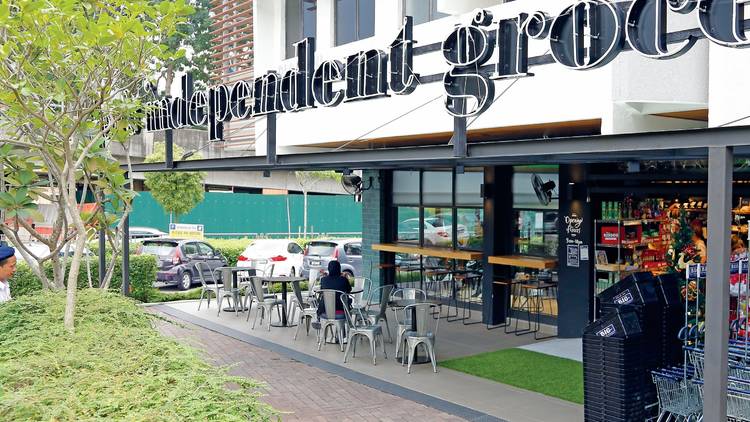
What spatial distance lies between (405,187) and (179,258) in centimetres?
743

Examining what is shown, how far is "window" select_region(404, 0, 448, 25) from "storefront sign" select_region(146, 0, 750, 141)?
3267 millimetres

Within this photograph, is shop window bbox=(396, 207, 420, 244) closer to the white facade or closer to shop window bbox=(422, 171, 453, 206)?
shop window bbox=(422, 171, 453, 206)

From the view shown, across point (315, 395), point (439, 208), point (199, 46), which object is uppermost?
point (199, 46)

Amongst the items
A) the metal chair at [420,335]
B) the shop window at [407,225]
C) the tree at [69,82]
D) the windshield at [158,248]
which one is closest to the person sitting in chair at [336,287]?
the metal chair at [420,335]

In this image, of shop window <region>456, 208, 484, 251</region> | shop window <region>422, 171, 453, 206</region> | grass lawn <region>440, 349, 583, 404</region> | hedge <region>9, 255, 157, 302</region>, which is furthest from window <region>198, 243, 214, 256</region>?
grass lawn <region>440, 349, 583, 404</region>

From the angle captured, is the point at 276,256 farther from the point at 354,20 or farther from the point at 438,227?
the point at 354,20

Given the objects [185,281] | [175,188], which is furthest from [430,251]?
[175,188]

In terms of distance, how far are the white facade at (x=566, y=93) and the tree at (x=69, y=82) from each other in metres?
Result: 3.11

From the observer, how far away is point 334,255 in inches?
774

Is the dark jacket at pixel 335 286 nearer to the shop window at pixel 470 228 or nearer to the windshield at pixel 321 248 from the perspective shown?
the shop window at pixel 470 228

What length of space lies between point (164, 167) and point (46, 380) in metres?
8.86

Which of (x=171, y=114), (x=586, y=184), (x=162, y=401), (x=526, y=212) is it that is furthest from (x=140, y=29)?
(x=526, y=212)

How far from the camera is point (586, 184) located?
11.9m

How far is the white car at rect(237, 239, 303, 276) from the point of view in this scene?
1972 cm
